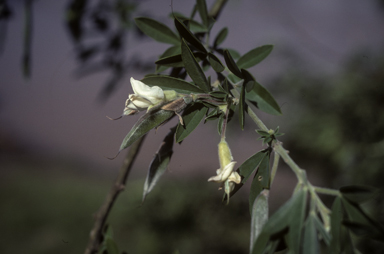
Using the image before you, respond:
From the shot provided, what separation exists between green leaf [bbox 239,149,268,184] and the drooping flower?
0.02 meters

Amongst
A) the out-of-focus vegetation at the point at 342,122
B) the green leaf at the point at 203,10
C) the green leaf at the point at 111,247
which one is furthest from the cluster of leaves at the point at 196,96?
the out-of-focus vegetation at the point at 342,122

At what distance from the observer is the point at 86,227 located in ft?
6.84

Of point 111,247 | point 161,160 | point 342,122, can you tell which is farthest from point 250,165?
point 342,122

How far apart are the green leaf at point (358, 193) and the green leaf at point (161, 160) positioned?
0.22 meters

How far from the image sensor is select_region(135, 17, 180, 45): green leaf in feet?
1.63

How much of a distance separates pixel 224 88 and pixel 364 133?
1.15 m

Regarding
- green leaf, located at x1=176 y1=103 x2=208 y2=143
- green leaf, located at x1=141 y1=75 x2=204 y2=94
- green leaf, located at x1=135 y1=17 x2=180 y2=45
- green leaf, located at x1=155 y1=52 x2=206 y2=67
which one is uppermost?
green leaf, located at x1=135 y1=17 x2=180 y2=45

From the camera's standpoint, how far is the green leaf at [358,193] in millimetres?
280

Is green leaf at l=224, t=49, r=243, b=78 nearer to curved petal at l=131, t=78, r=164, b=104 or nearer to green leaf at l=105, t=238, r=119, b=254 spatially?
curved petal at l=131, t=78, r=164, b=104

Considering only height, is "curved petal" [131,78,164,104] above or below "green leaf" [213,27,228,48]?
below

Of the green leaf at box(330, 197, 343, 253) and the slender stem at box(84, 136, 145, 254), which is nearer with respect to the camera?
the green leaf at box(330, 197, 343, 253)

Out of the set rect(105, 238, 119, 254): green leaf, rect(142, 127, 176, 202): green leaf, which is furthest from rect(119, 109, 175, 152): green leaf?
rect(105, 238, 119, 254): green leaf

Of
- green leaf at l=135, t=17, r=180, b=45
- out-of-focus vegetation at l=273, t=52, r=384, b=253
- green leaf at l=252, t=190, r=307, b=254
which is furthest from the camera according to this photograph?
out-of-focus vegetation at l=273, t=52, r=384, b=253

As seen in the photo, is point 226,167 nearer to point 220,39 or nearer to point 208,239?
point 220,39
